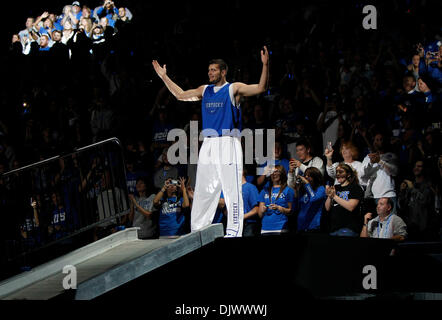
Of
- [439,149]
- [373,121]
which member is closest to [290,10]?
[373,121]

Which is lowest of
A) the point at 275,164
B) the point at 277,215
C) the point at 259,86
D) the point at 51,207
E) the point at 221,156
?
the point at 277,215

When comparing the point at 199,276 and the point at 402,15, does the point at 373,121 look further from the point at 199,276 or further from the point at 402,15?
the point at 199,276

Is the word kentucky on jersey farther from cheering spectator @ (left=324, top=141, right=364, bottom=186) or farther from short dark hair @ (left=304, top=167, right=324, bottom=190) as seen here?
cheering spectator @ (left=324, top=141, right=364, bottom=186)

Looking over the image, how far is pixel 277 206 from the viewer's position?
837cm

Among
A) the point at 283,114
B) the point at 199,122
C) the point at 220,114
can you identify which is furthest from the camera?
the point at 199,122

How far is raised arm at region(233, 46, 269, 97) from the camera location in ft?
23.1

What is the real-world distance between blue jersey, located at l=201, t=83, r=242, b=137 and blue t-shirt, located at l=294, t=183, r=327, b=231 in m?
1.71

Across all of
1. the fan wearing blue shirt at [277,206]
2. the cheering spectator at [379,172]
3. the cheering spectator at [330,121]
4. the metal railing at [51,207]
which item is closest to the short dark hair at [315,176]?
the fan wearing blue shirt at [277,206]

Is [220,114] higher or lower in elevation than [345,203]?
higher

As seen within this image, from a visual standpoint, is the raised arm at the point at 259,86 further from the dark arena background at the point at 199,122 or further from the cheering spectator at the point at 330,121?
the cheering spectator at the point at 330,121

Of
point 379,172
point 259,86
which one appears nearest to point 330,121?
point 379,172

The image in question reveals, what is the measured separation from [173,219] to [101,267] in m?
2.87

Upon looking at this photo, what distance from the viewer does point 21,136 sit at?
13.3m

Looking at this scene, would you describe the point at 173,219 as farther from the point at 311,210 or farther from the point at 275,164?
the point at 311,210
